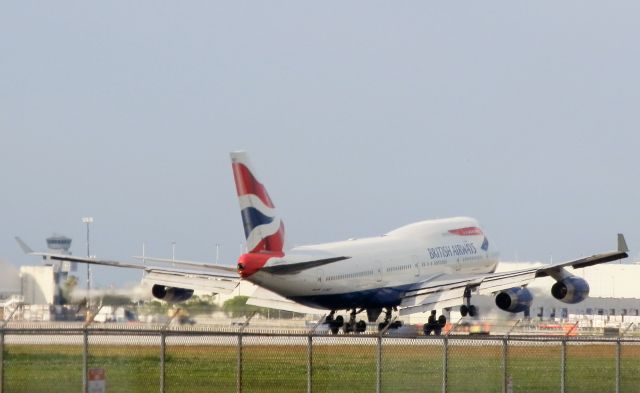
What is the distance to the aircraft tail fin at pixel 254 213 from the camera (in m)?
53.0

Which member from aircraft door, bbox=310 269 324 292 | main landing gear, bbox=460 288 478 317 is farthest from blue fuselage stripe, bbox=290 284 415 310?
main landing gear, bbox=460 288 478 317

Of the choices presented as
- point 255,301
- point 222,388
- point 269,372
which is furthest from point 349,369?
point 255,301

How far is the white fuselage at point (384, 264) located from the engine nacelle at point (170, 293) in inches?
230

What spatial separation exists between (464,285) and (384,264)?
347 cm

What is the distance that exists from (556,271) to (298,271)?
33.4 feet

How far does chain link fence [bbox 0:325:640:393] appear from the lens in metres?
26.2

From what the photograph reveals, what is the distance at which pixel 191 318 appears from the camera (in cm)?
4538

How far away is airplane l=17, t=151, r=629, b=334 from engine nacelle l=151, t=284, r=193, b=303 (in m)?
0.04

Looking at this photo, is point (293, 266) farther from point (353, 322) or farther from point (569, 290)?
point (569, 290)

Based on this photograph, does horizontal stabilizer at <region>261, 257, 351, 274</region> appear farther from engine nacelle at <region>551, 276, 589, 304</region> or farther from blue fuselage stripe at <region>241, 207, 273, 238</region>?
engine nacelle at <region>551, 276, 589, 304</region>

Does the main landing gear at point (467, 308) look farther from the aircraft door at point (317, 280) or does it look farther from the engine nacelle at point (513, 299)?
the aircraft door at point (317, 280)

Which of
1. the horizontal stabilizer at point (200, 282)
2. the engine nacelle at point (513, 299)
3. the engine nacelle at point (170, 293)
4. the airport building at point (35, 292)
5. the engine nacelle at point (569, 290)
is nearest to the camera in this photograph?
the airport building at point (35, 292)

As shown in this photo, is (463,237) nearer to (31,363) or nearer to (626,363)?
(626,363)

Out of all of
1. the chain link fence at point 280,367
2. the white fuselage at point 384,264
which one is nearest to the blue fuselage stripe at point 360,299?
the white fuselage at point 384,264
